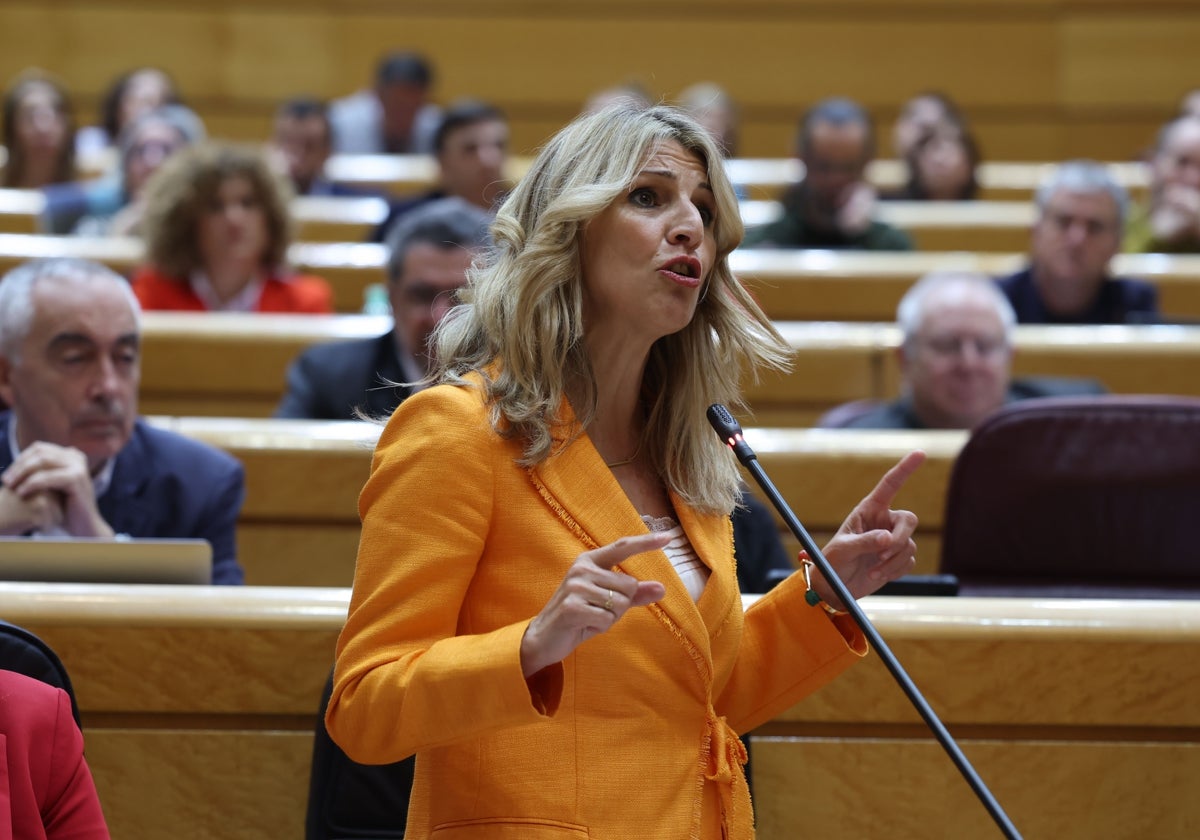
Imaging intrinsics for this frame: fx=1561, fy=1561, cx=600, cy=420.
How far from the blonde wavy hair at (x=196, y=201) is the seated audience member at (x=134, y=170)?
589mm

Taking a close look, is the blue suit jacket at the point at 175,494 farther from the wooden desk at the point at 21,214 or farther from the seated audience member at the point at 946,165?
the seated audience member at the point at 946,165

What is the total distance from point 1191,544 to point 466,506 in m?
1.00

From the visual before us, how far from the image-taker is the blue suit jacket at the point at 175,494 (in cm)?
164

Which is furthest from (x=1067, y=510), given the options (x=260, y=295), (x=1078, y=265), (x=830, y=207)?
(x=830, y=207)

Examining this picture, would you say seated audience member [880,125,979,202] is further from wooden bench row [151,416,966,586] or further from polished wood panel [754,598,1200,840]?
polished wood panel [754,598,1200,840]

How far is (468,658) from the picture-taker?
85cm

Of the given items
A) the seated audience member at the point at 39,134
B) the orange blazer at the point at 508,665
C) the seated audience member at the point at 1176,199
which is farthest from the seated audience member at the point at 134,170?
the orange blazer at the point at 508,665

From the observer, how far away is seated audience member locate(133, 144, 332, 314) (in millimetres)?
2762

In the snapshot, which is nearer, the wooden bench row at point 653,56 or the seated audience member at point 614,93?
the seated audience member at point 614,93

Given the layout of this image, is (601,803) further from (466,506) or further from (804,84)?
(804,84)

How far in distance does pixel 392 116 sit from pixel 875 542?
371 cm

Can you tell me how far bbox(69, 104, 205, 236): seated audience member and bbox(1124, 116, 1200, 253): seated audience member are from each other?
6.80 ft

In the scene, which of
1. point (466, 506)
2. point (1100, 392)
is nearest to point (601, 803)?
point (466, 506)

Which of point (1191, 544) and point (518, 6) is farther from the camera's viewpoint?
point (518, 6)
